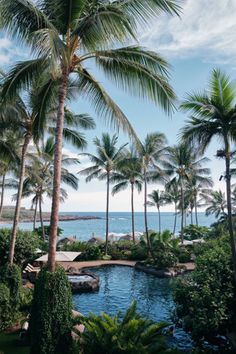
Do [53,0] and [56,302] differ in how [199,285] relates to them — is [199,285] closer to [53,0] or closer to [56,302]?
[56,302]

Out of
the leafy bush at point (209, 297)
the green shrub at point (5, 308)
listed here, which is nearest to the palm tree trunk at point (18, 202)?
the green shrub at point (5, 308)

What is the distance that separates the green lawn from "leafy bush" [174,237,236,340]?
17.3ft

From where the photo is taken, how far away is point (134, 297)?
18.9 m

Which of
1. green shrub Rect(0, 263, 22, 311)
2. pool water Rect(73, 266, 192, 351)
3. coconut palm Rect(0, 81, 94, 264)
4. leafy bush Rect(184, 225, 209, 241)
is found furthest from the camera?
leafy bush Rect(184, 225, 209, 241)

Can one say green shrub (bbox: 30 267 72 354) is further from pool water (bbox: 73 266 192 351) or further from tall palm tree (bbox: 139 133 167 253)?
tall palm tree (bbox: 139 133 167 253)

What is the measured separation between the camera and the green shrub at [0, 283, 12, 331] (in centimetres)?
1175

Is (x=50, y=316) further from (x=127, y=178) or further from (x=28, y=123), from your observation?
(x=127, y=178)

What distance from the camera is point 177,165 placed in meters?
37.1

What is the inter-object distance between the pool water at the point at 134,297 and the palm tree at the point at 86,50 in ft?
25.5

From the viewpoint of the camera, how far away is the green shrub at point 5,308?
11.8 m

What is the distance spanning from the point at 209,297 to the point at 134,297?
9169mm

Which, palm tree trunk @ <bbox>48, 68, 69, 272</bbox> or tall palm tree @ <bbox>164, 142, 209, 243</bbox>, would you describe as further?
tall palm tree @ <bbox>164, 142, 209, 243</bbox>

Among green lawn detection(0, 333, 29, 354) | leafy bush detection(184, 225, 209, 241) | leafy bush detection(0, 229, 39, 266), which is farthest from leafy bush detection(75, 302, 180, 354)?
leafy bush detection(184, 225, 209, 241)

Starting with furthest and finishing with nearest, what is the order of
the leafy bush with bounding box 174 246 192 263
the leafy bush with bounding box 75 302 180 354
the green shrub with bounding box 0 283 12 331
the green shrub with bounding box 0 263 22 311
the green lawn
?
1. the leafy bush with bounding box 174 246 192 263
2. the green shrub with bounding box 0 263 22 311
3. the green shrub with bounding box 0 283 12 331
4. the green lawn
5. the leafy bush with bounding box 75 302 180 354
